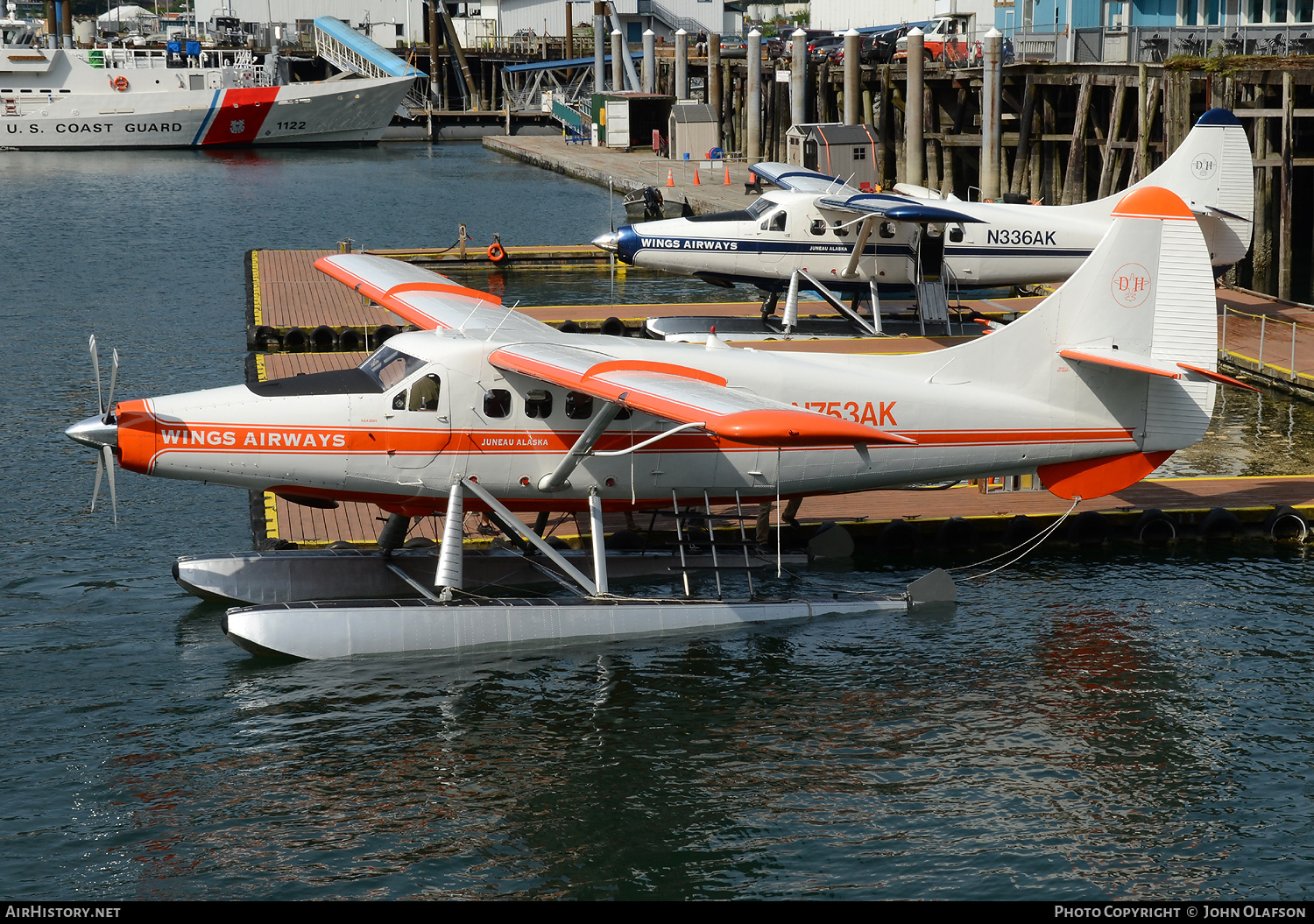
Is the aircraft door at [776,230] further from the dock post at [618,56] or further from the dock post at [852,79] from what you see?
the dock post at [618,56]

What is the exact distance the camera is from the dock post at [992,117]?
41.4 meters

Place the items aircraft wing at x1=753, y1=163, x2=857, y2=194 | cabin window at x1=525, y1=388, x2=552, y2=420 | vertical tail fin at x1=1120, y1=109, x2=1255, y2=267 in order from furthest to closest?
1. aircraft wing at x1=753, y1=163, x2=857, y2=194
2. vertical tail fin at x1=1120, y1=109, x2=1255, y2=267
3. cabin window at x1=525, y1=388, x2=552, y2=420

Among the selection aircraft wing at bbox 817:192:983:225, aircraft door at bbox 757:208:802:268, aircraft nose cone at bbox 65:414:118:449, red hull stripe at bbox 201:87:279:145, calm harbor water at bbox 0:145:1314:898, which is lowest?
calm harbor water at bbox 0:145:1314:898

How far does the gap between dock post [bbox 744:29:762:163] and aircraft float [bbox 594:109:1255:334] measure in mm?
31084

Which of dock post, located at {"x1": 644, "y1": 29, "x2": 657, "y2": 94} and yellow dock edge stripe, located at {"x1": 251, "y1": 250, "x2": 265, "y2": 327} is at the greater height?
dock post, located at {"x1": 644, "y1": 29, "x2": 657, "y2": 94}

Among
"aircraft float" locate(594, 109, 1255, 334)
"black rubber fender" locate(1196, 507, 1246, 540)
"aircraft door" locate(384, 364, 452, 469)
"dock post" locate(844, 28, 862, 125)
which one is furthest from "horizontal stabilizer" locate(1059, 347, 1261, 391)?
"dock post" locate(844, 28, 862, 125)

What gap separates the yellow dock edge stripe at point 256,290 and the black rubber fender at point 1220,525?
1984cm

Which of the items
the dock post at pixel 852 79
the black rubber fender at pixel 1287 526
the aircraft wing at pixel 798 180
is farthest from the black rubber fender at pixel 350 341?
the dock post at pixel 852 79

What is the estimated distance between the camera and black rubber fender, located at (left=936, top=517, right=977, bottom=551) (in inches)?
685

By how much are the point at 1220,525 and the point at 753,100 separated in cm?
4439

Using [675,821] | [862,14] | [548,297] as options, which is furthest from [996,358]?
[862,14]

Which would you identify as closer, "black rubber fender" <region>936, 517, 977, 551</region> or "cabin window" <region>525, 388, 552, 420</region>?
"cabin window" <region>525, 388, 552, 420</region>

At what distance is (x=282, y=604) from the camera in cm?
1404

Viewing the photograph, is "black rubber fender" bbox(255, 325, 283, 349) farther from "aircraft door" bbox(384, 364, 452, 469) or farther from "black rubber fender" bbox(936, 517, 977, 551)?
"black rubber fender" bbox(936, 517, 977, 551)
